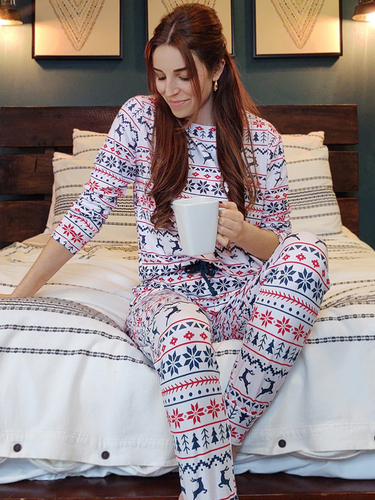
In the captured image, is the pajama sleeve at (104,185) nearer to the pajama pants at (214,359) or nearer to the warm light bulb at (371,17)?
the pajama pants at (214,359)

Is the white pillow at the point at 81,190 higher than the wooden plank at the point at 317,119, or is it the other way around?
the wooden plank at the point at 317,119

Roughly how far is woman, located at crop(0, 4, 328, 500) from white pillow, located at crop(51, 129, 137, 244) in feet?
2.75

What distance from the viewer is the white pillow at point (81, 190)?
2.17 metres

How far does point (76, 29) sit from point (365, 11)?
4.22 ft

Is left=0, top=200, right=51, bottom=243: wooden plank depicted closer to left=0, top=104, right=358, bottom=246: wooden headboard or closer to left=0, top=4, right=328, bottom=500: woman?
left=0, top=104, right=358, bottom=246: wooden headboard

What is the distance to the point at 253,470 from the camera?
1055 millimetres

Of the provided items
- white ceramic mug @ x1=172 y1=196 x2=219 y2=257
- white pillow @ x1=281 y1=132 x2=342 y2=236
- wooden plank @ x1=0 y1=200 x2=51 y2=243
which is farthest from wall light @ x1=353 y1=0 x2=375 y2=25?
white ceramic mug @ x1=172 y1=196 x2=219 y2=257

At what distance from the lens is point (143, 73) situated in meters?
2.66

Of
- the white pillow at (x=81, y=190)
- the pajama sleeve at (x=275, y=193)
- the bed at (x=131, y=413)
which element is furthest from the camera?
the white pillow at (x=81, y=190)

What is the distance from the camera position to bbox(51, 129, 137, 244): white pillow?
2172 millimetres

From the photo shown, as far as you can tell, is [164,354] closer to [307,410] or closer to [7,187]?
[307,410]

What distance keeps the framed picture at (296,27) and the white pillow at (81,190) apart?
908 mm

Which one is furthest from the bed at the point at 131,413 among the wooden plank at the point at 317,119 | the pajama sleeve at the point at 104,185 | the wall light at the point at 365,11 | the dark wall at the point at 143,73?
the wall light at the point at 365,11

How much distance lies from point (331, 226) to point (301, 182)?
0.69 ft
